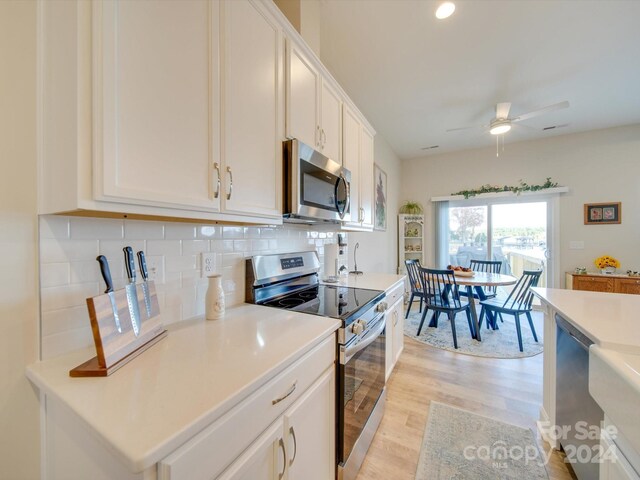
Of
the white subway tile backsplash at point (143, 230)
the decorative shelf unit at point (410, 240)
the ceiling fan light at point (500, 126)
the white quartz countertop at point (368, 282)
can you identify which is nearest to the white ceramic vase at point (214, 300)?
the white subway tile backsplash at point (143, 230)

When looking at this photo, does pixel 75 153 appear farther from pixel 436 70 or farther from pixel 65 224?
pixel 436 70

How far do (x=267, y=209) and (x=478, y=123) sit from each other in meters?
3.96

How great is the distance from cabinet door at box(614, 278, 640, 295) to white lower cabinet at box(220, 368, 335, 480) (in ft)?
15.4

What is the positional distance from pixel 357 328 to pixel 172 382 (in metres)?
0.85

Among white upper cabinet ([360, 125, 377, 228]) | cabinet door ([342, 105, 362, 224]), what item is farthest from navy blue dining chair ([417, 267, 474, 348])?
cabinet door ([342, 105, 362, 224])

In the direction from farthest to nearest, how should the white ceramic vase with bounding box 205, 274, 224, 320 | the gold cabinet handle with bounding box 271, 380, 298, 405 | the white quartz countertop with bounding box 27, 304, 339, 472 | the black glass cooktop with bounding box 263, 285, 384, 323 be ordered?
the black glass cooktop with bounding box 263, 285, 384, 323, the white ceramic vase with bounding box 205, 274, 224, 320, the gold cabinet handle with bounding box 271, 380, 298, 405, the white quartz countertop with bounding box 27, 304, 339, 472

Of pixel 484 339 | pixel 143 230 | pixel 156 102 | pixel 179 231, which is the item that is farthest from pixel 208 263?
pixel 484 339

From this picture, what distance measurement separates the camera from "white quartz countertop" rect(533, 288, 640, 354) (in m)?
0.93

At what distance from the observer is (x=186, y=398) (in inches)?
23.9

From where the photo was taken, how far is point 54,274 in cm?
82

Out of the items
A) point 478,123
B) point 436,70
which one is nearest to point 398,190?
point 478,123

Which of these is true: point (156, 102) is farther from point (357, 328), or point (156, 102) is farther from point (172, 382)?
point (357, 328)

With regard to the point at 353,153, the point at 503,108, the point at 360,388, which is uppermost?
the point at 503,108

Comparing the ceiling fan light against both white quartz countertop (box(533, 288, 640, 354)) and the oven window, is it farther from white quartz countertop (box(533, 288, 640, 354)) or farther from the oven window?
the oven window
